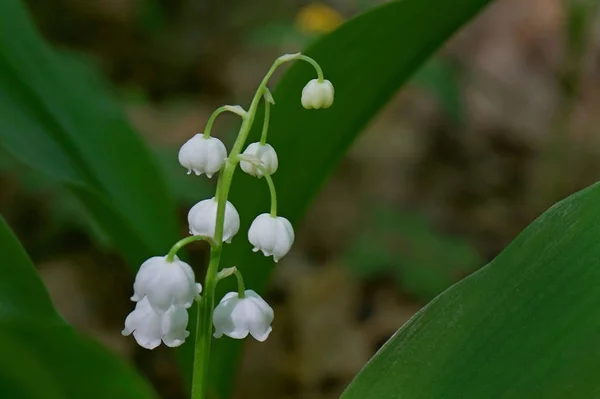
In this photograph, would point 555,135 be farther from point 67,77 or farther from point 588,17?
point 67,77

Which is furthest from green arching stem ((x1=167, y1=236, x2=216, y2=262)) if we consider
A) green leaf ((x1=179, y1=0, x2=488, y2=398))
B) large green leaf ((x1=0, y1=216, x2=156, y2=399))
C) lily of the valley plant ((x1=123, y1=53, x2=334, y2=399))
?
green leaf ((x1=179, y1=0, x2=488, y2=398))

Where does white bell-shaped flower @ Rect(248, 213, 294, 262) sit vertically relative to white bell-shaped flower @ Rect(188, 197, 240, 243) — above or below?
below

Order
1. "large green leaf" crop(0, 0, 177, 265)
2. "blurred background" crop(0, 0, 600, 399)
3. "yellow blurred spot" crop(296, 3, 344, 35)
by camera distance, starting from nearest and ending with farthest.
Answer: "large green leaf" crop(0, 0, 177, 265) < "blurred background" crop(0, 0, 600, 399) < "yellow blurred spot" crop(296, 3, 344, 35)

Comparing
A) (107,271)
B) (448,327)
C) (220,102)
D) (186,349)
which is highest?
(220,102)

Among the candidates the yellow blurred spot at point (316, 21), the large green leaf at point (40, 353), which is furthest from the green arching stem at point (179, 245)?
the yellow blurred spot at point (316, 21)

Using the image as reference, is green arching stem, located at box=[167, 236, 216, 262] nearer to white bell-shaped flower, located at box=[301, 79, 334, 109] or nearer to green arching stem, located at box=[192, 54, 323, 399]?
green arching stem, located at box=[192, 54, 323, 399]

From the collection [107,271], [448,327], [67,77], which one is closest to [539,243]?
[448,327]

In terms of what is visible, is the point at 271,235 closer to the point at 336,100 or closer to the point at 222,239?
the point at 222,239
